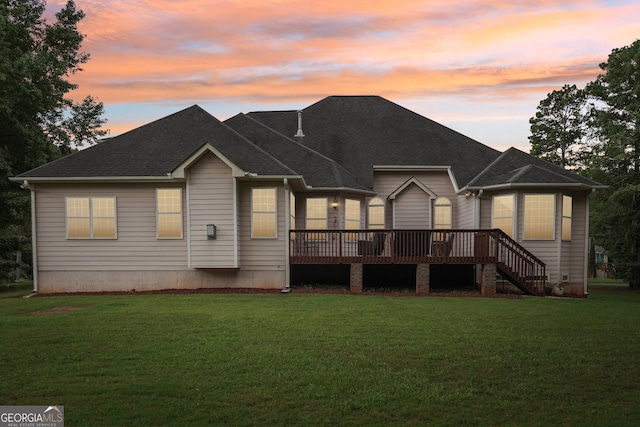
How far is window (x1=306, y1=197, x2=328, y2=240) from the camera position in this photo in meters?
18.7

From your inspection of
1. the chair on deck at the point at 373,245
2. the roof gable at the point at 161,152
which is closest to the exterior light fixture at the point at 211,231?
the roof gable at the point at 161,152

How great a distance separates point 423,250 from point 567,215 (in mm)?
5426

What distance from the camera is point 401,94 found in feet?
109

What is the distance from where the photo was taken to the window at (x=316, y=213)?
18688 millimetres

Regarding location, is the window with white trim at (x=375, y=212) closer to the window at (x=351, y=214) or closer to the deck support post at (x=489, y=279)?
the window at (x=351, y=214)

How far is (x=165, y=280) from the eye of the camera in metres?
16.6

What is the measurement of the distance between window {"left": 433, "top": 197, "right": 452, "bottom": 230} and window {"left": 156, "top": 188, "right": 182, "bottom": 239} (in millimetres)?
10340

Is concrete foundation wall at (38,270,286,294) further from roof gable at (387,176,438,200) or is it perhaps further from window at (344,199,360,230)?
roof gable at (387,176,438,200)

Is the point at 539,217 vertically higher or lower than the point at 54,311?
higher

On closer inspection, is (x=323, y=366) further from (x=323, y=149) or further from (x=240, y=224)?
(x=323, y=149)

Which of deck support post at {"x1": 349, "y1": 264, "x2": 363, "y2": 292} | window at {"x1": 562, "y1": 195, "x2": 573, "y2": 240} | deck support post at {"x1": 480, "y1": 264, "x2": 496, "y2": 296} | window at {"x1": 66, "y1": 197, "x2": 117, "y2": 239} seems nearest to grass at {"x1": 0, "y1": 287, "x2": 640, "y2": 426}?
deck support post at {"x1": 480, "y1": 264, "x2": 496, "y2": 296}

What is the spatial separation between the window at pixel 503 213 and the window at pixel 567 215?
1815 millimetres

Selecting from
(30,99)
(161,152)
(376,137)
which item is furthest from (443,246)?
(30,99)

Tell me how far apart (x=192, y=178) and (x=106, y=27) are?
8.43 m
